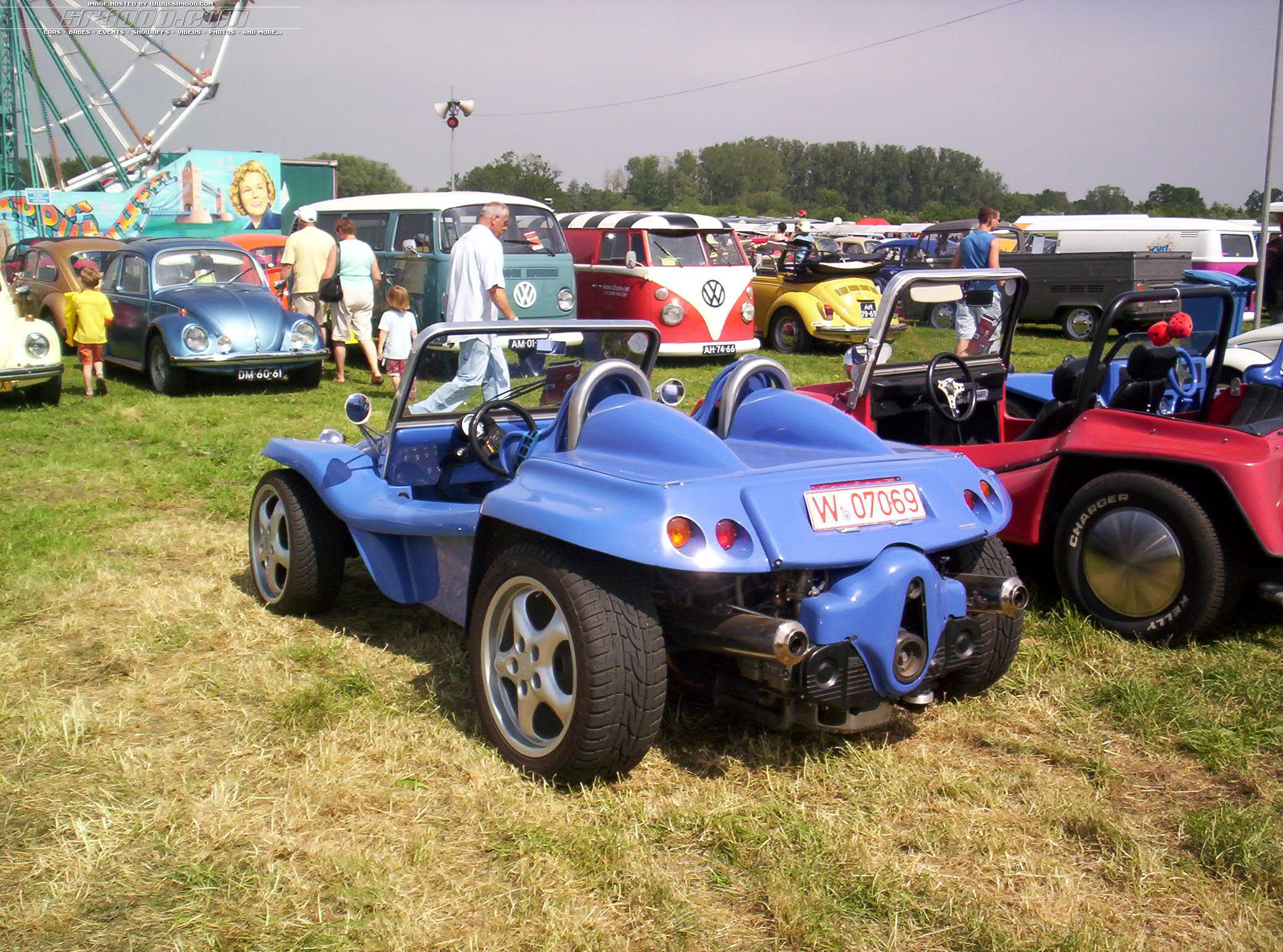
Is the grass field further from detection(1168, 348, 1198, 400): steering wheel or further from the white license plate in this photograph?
detection(1168, 348, 1198, 400): steering wheel

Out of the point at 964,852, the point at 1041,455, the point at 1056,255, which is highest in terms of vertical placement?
the point at 1056,255

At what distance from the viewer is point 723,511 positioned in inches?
124

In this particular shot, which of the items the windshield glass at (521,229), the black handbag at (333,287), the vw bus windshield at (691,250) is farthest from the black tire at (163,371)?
the vw bus windshield at (691,250)

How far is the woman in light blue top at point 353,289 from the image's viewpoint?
11.9m

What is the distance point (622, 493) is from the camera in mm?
3236

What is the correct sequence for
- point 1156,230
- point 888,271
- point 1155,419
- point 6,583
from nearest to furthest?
point 1155,419 → point 6,583 → point 888,271 → point 1156,230

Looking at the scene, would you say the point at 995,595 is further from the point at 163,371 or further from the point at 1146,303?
the point at 163,371

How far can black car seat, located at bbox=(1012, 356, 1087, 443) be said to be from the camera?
18.0 feet

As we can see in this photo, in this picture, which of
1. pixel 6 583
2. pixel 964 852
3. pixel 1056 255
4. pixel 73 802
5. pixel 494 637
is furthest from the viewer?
pixel 1056 255

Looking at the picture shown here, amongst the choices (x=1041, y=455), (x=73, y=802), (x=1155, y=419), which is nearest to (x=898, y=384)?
(x=1041, y=455)

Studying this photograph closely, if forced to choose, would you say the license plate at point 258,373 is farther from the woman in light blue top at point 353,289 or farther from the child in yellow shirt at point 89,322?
the child in yellow shirt at point 89,322

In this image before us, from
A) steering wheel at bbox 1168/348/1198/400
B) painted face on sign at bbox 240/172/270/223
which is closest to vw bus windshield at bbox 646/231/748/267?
steering wheel at bbox 1168/348/1198/400

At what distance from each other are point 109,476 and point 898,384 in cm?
532

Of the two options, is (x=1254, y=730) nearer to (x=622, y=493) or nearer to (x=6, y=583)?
(x=622, y=493)
